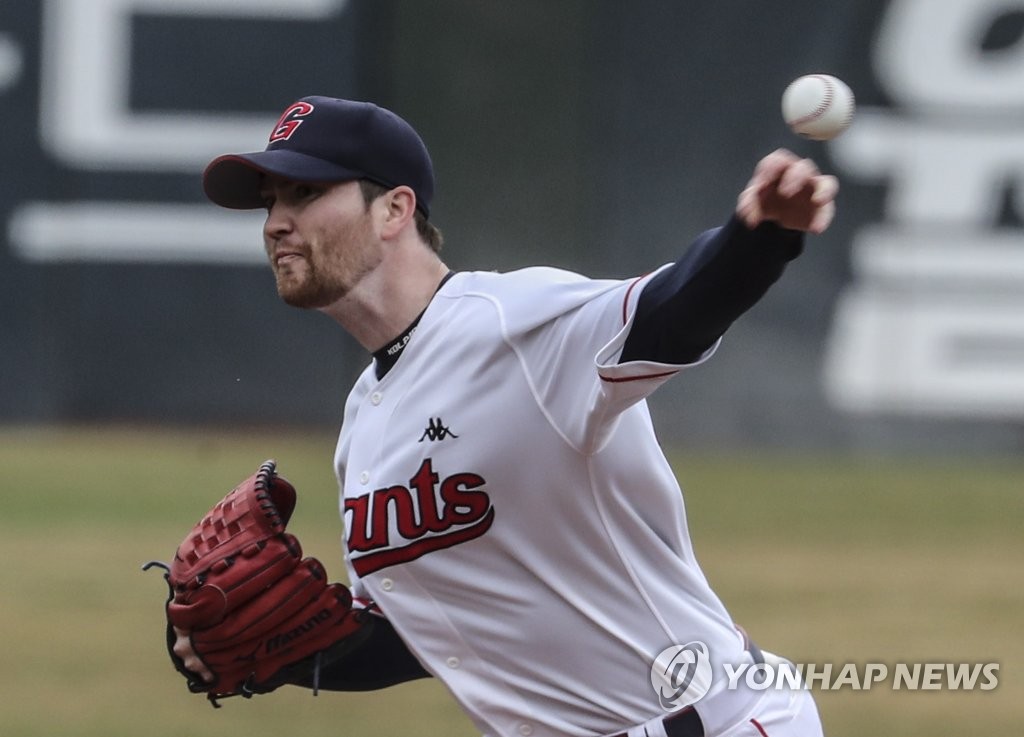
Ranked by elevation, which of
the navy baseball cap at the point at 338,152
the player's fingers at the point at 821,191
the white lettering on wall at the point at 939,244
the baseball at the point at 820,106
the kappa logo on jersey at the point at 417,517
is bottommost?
the white lettering on wall at the point at 939,244

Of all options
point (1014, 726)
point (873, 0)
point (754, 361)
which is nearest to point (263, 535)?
point (1014, 726)

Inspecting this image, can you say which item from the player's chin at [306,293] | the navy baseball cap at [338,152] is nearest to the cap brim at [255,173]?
the navy baseball cap at [338,152]

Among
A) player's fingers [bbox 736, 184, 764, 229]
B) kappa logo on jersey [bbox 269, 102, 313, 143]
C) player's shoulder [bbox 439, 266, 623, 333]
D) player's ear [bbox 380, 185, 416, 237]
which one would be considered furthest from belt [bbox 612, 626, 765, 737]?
kappa logo on jersey [bbox 269, 102, 313, 143]

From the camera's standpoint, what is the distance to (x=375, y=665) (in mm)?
3160

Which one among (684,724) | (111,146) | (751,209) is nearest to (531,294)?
(751,209)

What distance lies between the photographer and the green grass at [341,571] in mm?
5879

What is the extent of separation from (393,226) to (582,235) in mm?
8677

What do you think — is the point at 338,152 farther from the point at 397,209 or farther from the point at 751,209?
the point at 751,209

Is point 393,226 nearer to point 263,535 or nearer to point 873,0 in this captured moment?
point 263,535

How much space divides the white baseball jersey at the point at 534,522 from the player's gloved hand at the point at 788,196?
1.04 ft

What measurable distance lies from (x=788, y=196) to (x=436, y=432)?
787 millimetres

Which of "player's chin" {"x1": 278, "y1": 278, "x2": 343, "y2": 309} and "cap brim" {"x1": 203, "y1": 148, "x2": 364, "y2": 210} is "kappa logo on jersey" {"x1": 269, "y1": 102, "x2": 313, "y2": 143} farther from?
"player's chin" {"x1": 278, "y1": 278, "x2": 343, "y2": 309}

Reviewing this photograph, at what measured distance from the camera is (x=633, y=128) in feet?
38.6

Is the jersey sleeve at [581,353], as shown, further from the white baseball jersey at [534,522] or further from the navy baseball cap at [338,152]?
the navy baseball cap at [338,152]
